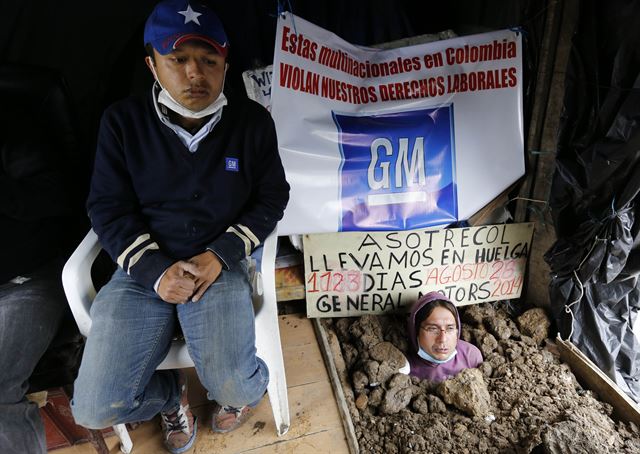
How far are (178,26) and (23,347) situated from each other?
1.06 m

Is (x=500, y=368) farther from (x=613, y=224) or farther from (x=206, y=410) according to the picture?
(x=206, y=410)

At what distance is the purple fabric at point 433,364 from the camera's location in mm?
1830

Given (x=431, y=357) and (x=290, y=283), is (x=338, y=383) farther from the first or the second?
(x=290, y=283)

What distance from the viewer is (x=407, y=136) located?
77.7 inches

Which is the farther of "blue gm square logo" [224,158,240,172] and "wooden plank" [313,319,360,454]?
"wooden plank" [313,319,360,454]

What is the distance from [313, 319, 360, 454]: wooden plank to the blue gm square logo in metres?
1.02

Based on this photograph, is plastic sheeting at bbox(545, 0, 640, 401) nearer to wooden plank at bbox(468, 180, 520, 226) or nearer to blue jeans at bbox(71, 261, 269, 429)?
wooden plank at bbox(468, 180, 520, 226)

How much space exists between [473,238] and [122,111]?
171 centimetres

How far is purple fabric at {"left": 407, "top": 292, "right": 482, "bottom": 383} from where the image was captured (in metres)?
1.83

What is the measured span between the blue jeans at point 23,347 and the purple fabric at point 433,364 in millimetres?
1449

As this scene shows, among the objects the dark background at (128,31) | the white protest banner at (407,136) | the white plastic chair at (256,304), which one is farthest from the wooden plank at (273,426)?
the dark background at (128,31)

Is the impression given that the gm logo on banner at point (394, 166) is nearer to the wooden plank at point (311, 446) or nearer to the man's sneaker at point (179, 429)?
the wooden plank at point (311, 446)

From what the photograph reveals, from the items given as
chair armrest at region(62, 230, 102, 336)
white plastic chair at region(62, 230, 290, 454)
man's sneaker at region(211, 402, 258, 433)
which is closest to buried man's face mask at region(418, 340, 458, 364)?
white plastic chair at region(62, 230, 290, 454)

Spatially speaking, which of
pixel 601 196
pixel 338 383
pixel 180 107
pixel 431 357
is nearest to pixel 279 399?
pixel 338 383
